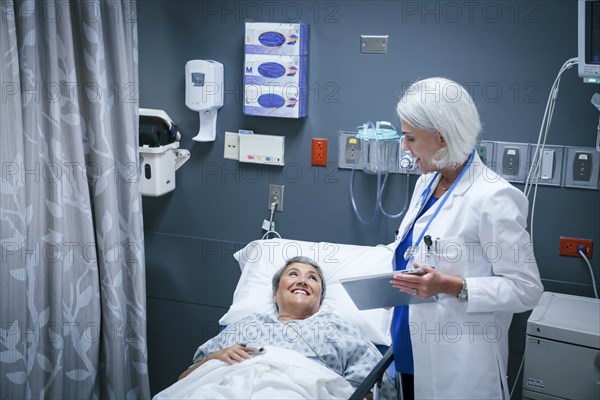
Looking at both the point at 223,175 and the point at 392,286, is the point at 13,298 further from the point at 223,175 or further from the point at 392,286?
the point at 392,286

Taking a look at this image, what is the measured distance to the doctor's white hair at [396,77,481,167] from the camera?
1.93m

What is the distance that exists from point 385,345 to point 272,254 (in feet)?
2.11

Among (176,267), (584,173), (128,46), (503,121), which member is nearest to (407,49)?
(503,121)

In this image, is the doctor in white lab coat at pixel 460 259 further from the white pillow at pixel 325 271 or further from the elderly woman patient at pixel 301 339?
the white pillow at pixel 325 271

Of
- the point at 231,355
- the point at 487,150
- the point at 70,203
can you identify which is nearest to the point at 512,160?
the point at 487,150

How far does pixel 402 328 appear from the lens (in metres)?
2.13

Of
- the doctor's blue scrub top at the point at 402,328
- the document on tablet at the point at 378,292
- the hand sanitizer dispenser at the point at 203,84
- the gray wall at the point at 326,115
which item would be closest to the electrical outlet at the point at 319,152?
the gray wall at the point at 326,115

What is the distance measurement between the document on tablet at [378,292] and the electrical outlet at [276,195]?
1.13m

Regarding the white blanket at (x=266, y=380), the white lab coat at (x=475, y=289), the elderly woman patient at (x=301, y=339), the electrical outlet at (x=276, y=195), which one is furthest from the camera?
the electrical outlet at (x=276, y=195)

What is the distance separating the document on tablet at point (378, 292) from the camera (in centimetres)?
199

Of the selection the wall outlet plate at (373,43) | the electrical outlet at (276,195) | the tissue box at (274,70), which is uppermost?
the wall outlet plate at (373,43)

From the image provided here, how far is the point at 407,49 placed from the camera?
2.81m

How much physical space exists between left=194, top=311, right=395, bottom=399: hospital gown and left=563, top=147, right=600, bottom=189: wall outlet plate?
1020 millimetres

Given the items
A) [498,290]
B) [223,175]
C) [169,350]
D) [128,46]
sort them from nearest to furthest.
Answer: [498,290] < [128,46] < [223,175] < [169,350]
